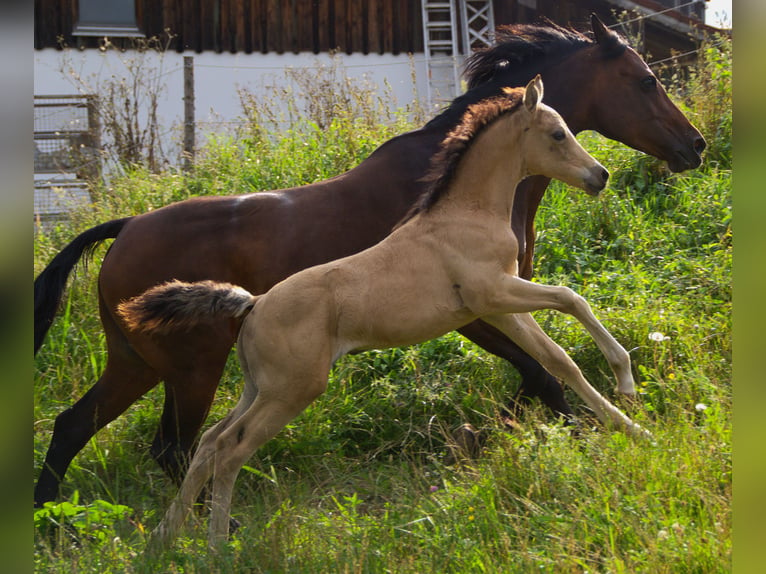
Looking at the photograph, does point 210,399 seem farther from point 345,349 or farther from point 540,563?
point 540,563

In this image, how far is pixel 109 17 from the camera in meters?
16.8

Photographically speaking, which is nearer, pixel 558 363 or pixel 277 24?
pixel 558 363

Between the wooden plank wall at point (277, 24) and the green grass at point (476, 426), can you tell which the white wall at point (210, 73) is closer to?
the wooden plank wall at point (277, 24)

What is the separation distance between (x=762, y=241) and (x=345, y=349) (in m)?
2.76

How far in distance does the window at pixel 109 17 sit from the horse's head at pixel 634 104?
13076 millimetres

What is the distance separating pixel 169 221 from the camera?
507 centimetres

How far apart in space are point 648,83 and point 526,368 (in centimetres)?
196

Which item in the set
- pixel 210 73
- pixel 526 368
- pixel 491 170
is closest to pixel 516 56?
pixel 491 170

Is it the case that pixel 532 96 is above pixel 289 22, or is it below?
below

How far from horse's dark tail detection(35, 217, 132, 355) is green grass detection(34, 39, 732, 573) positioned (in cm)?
17

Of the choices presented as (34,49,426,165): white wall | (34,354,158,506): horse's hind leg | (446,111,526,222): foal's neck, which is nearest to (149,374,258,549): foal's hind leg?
(34,354,158,506): horse's hind leg

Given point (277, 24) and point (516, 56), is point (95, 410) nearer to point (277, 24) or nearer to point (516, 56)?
point (516, 56)

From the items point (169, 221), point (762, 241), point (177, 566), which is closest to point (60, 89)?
point (169, 221)

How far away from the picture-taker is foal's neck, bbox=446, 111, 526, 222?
4137 mm
